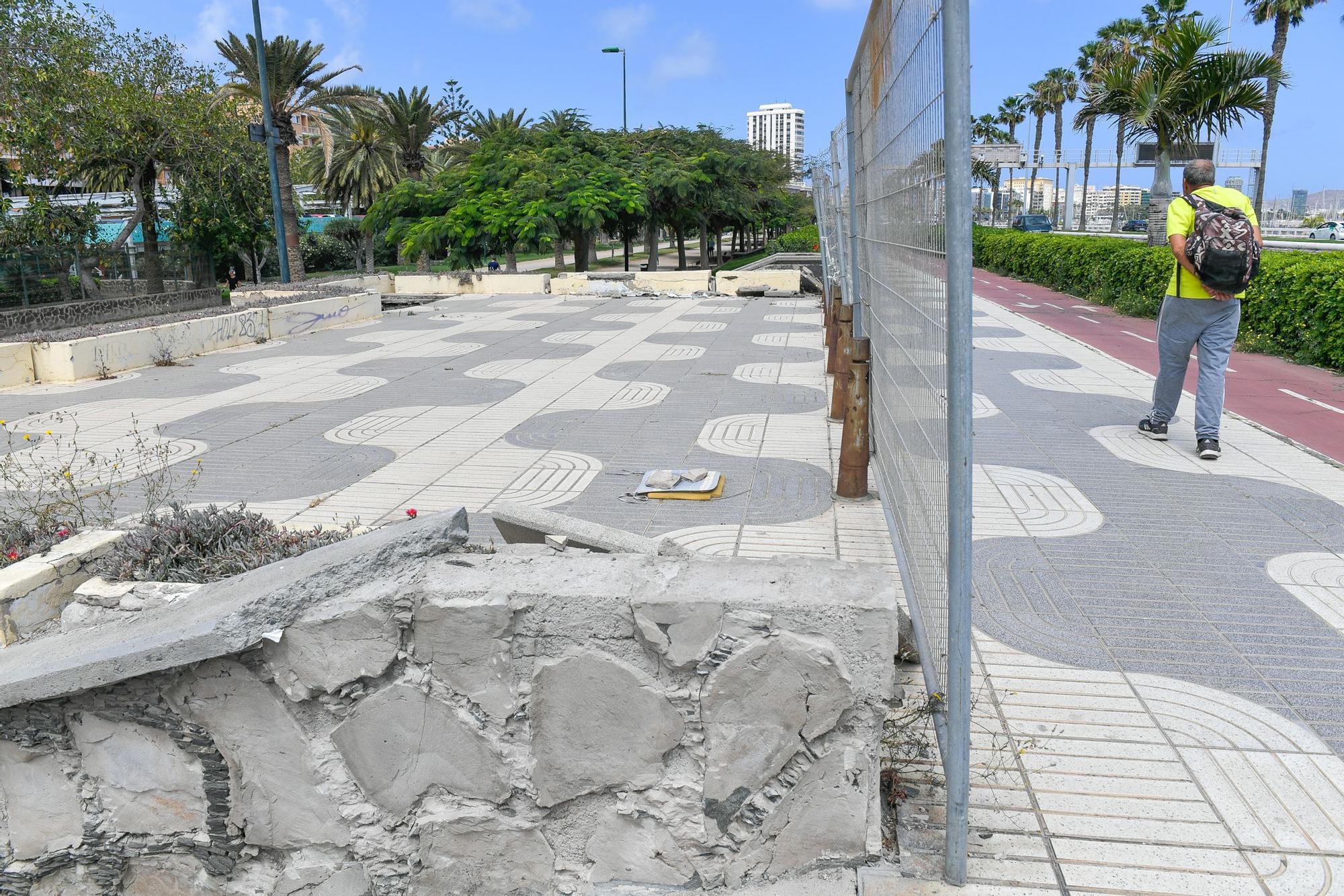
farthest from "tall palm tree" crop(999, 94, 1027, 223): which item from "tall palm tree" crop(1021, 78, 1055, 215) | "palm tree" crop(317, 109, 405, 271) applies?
"palm tree" crop(317, 109, 405, 271)

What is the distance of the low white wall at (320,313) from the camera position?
16.6 meters

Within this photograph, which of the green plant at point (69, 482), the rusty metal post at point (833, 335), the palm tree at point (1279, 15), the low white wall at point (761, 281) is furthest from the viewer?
the palm tree at point (1279, 15)

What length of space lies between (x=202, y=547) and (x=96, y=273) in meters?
24.1

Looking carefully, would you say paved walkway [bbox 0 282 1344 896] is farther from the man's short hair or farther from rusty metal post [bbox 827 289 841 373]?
the man's short hair

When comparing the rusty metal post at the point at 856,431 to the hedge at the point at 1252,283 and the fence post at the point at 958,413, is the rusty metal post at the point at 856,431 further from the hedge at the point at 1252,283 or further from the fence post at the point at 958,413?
the hedge at the point at 1252,283

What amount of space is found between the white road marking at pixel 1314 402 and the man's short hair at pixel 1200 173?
3315mm

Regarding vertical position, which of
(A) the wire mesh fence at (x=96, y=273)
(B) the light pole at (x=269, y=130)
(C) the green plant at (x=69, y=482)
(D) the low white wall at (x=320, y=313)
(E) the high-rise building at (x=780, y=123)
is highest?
(E) the high-rise building at (x=780, y=123)

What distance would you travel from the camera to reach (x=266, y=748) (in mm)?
2846

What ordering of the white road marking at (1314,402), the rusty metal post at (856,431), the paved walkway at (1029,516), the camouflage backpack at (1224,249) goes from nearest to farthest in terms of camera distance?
the paved walkway at (1029,516)
the rusty metal post at (856,431)
the camouflage backpack at (1224,249)
the white road marking at (1314,402)

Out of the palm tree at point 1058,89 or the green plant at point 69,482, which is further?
the palm tree at point 1058,89

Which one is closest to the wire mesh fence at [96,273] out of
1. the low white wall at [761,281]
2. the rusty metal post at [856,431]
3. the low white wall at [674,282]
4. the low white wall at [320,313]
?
the low white wall at [320,313]

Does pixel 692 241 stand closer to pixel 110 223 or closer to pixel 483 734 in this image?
pixel 110 223

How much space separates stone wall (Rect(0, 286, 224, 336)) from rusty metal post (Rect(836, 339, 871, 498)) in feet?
42.4

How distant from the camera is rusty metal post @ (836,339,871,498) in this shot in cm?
608
